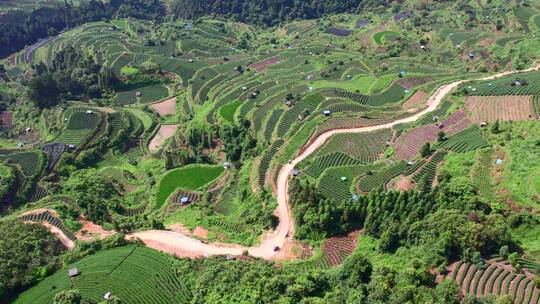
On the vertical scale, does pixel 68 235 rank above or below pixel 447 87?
below

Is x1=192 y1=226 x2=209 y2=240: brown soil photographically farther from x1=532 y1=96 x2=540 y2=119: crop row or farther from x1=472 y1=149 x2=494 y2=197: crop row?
x1=532 y1=96 x2=540 y2=119: crop row

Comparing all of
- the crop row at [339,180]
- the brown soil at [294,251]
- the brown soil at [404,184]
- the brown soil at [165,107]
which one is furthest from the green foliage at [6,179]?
the brown soil at [404,184]

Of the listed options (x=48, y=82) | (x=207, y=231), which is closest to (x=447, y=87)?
(x=207, y=231)

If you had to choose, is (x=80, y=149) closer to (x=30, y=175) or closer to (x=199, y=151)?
(x=30, y=175)

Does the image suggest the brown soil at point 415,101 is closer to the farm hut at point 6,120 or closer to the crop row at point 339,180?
the crop row at point 339,180

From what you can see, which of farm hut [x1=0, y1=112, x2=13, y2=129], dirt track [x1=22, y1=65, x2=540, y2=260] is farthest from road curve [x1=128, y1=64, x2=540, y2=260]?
farm hut [x1=0, y1=112, x2=13, y2=129]
